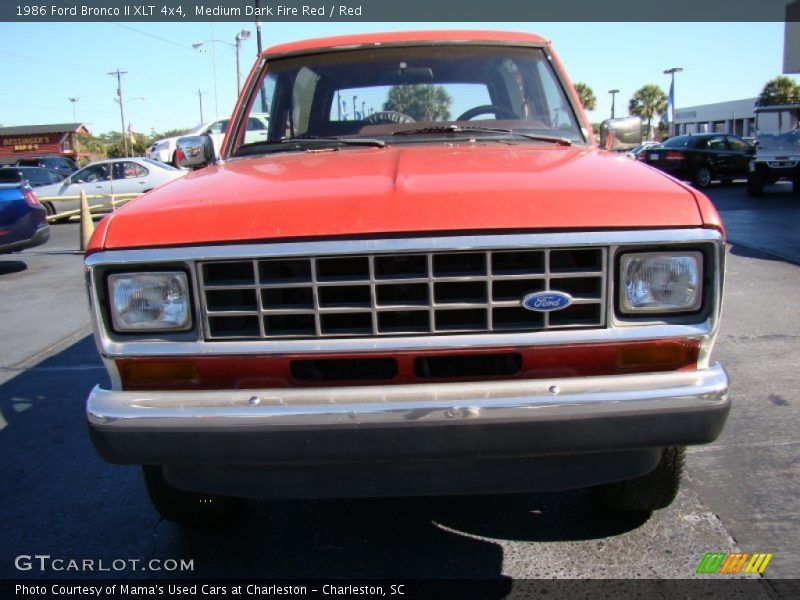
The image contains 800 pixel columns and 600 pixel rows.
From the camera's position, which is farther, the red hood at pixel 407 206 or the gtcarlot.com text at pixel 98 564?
the gtcarlot.com text at pixel 98 564

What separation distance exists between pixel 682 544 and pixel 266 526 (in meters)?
1.60

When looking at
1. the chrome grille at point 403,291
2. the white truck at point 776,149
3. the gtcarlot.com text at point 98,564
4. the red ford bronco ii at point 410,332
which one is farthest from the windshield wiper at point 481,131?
the white truck at point 776,149

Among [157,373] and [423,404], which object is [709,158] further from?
[157,373]

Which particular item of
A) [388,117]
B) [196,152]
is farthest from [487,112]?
[196,152]

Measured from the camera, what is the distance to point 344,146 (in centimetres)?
294

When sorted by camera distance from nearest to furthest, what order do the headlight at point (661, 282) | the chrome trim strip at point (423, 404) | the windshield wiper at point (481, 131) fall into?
1. the chrome trim strip at point (423, 404)
2. the headlight at point (661, 282)
3. the windshield wiper at point (481, 131)

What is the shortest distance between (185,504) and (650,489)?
1.72 m

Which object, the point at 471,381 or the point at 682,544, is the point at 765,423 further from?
the point at 471,381

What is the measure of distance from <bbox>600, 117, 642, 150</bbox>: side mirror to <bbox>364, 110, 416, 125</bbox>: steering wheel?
1.04m

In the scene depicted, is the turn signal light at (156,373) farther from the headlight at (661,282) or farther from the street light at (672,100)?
the street light at (672,100)

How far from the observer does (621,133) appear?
356 cm

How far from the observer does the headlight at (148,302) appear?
79.6 inches

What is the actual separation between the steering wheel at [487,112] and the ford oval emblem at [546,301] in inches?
63.9

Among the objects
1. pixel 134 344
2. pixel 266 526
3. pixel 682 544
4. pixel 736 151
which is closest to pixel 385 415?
pixel 134 344
